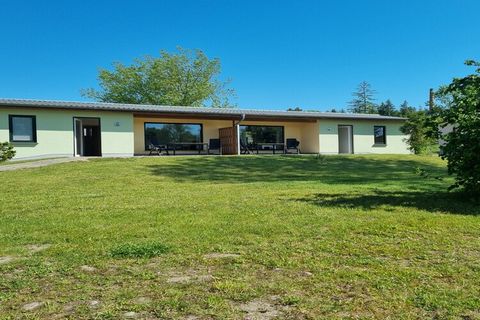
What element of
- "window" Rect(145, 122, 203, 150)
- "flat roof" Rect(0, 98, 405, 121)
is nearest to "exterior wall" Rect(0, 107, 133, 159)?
"flat roof" Rect(0, 98, 405, 121)

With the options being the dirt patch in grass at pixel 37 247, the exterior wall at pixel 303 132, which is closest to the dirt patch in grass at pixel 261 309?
the dirt patch in grass at pixel 37 247

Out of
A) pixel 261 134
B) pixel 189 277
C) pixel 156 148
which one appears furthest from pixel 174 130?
pixel 189 277

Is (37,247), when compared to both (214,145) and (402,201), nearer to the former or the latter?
(402,201)

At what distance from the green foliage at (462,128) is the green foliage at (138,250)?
533 cm

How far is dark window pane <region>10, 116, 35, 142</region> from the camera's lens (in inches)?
741

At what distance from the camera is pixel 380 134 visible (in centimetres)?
2775

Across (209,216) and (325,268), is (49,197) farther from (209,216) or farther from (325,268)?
(325,268)

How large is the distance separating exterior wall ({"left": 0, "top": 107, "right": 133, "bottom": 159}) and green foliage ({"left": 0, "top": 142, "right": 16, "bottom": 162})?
71 centimetres

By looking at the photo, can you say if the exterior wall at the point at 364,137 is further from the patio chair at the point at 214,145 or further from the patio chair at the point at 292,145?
the patio chair at the point at 214,145

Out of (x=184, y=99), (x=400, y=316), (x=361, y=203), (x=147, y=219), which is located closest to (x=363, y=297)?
(x=400, y=316)

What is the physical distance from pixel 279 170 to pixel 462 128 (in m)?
8.63

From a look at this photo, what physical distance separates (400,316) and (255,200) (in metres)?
4.75

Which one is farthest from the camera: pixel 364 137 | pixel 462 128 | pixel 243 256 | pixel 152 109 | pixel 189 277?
pixel 364 137

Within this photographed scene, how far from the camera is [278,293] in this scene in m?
3.10
